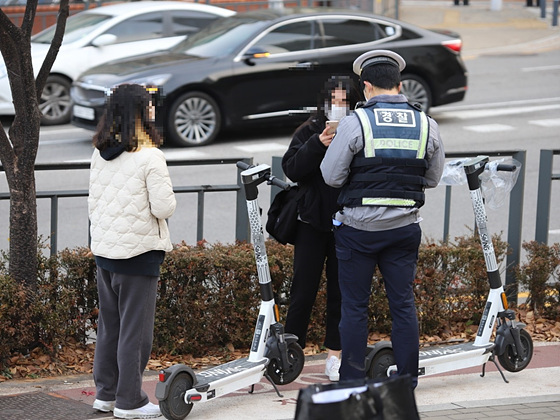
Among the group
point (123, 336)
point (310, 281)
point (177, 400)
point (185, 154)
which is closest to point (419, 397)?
point (310, 281)

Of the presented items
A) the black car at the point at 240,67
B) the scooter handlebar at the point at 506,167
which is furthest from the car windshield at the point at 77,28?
the scooter handlebar at the point at 506,167

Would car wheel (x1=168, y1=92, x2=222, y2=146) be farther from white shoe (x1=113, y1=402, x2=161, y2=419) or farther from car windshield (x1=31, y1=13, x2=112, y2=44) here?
white shoe (x1=113, y1=402, x2=161, y2=419)

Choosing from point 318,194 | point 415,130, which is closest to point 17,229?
point 318,194

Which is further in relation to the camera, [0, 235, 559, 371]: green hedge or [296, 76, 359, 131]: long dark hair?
[0, 235, 559, 371]: green hedge

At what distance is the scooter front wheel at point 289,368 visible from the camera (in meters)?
5.28

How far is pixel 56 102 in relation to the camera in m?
15.0

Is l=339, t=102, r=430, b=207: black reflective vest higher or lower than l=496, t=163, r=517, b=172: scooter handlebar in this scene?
higher

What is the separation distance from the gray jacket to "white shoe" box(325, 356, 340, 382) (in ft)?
3.53

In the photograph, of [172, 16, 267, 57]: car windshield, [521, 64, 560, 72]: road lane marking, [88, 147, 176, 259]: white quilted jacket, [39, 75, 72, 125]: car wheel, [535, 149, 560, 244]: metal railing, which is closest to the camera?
[88, 147, 176, 259]: white quilted jacket

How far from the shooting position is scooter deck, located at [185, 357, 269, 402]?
484 centimetres

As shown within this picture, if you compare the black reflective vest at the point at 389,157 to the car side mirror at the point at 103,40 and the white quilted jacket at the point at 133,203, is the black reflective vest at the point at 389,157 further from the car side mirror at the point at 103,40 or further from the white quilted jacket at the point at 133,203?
the car side mirror at the point at 103,40

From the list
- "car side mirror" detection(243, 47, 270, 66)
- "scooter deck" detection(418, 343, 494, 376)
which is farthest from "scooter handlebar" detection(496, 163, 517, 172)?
"car side mirror" detection(243, 47, 270, 66)

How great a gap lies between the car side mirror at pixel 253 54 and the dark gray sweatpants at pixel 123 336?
8715 millimetres

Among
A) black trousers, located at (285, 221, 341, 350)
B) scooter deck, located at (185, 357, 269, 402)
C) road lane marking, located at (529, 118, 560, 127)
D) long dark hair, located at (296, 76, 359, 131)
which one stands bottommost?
road lane marking, located at (529, 118, 560, 127)
